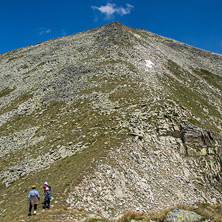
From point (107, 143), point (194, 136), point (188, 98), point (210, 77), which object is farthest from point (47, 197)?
point (210, 77)

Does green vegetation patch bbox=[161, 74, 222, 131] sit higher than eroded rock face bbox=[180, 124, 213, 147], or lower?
higher

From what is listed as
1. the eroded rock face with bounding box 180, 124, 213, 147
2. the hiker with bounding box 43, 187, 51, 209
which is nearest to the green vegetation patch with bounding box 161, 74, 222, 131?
the eroded rock face with bounding box 180, 124, 213, 147

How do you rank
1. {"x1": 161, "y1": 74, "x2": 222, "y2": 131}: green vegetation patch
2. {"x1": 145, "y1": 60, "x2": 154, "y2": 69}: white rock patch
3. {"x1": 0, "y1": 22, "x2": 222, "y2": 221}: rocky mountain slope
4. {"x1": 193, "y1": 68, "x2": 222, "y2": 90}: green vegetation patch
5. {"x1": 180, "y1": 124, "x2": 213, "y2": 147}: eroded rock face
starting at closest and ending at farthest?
{"x1": 0, "y1": 22, "x2": 222, "y2": 221}: rocky mountain slope
{"x1": 180, "y1": 124, "x2": 213, "y2": 147}: eroded rock face
{"x1": 161, "y1": 74, "x2": 222, "y2": 131}: green vegetation patch
{"x1": 145, "y1": 60, "x2": 154, "y2": 69}: white rock patch
{"x1": 193, "y1": 68, "x2": 222, "y2": 90}: green vegetation patch

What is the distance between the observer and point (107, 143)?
2056cm

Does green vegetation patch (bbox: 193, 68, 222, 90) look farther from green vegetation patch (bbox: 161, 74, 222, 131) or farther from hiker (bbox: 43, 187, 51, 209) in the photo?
hiker (bbox: 43, 187, 51, 209)

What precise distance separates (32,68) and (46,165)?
5015cm

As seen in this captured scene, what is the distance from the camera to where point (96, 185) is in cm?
1540

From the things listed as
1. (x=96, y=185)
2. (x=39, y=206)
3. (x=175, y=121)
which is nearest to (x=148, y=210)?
(x=96, y=185)

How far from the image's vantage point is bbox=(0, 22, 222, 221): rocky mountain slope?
15438 millimetres

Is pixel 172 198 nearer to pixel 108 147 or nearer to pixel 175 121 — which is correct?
pixel 108 147

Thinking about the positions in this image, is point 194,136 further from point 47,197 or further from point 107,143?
point 47,197

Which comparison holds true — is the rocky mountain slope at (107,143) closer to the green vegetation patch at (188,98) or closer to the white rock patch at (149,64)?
the green vegetation patch at (188,98)

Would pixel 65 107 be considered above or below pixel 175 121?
above

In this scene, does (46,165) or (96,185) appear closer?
(96,185)
